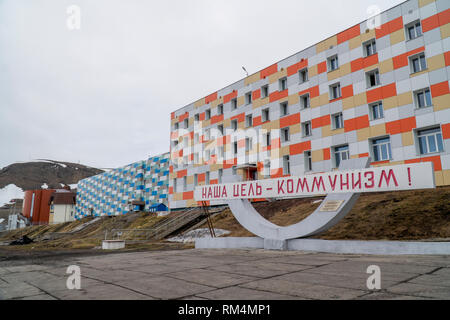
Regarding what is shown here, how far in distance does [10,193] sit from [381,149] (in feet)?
580

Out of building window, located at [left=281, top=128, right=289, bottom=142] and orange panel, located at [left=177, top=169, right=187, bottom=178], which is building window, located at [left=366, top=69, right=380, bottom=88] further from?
orange panel, located at [left=177, top=169, right=187, bottom=178]

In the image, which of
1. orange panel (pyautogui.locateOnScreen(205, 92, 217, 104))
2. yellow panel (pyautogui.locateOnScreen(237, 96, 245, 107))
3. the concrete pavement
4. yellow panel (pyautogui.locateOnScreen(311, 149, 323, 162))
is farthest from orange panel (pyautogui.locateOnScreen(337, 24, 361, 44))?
the concrete pavement

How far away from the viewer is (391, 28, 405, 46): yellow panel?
1937 cm

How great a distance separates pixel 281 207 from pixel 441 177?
31.4 ft

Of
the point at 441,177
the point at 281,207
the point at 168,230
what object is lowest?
the point at 168,230

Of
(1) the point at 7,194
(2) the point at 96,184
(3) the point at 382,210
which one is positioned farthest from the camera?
(1) the point at 7,194

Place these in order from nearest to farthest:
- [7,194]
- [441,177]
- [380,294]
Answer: [380,294]
[441,177]
[7,194]

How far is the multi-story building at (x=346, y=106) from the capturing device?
18.0 metres

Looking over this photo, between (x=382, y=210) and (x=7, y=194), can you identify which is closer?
(x=382, y=210)

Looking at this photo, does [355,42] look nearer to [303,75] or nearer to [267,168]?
[303,75]

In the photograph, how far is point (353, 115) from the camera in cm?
2120

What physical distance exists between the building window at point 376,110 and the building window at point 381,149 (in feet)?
5.31
